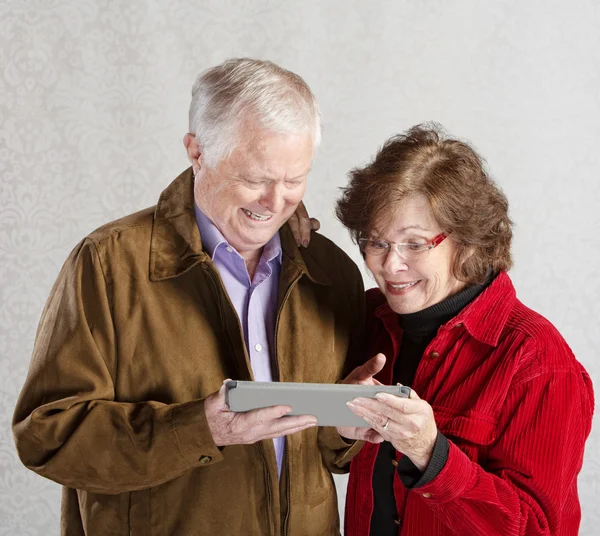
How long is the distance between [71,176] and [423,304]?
6.90 ft

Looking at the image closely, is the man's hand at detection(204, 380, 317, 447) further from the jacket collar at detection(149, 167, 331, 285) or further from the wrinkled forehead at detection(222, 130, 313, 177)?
the wrinkled forehead at detection(222, 130, 313, 177)

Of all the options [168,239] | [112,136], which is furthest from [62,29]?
[168,239]

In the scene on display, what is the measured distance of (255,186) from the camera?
2.05 metres

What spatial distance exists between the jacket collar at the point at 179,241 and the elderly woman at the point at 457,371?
178mm

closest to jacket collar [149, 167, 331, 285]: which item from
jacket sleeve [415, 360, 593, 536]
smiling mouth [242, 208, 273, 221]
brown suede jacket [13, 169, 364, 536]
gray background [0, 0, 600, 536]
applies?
brown suede jacket [13, 169, 364, 536]

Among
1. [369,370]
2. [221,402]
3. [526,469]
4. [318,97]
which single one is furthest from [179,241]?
[318,97]

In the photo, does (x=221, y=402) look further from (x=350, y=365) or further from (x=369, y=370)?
(x=350, y=365)

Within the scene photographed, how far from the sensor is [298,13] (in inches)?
149

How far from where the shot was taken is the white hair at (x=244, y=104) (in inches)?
78.7

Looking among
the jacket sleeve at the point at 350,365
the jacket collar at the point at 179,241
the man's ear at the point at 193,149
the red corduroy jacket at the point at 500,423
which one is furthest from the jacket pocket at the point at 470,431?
the man's ear at the point at 193,149

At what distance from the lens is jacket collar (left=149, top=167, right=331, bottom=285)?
81.4 inches

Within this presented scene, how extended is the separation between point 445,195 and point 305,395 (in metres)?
0.63

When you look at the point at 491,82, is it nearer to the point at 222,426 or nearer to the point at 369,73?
the point at 369,73

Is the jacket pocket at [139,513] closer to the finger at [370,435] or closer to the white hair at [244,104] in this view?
the finger at [370,435]
